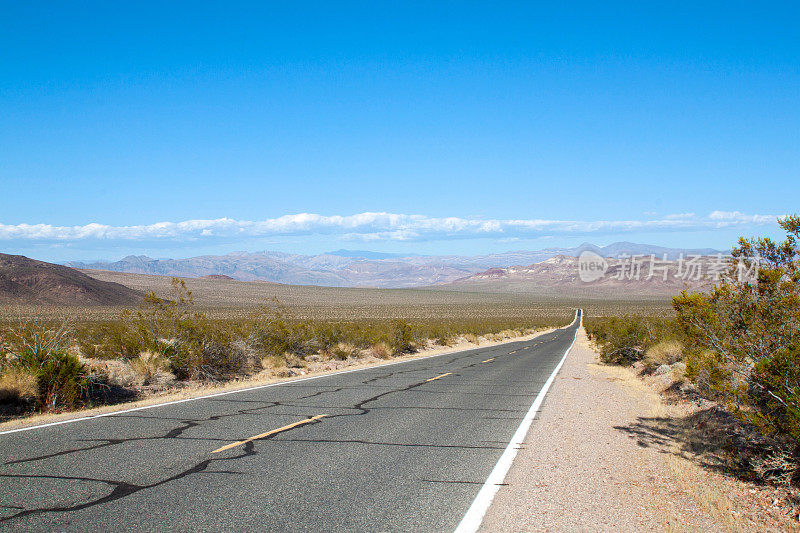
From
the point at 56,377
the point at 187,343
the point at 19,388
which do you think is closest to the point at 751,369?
the point at 56,377

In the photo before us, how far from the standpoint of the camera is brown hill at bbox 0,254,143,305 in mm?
79625

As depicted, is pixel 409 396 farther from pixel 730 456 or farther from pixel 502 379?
pixel 730 456

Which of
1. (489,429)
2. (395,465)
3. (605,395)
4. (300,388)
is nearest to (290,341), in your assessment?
(300,388)

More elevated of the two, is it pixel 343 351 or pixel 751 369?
pixel 751 369

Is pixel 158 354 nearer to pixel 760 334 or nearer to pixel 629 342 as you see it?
pixel 760 334

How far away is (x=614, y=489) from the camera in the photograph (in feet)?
18.8

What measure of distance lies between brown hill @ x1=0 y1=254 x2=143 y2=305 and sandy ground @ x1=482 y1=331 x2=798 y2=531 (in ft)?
284

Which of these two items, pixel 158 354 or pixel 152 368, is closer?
pixel 152 368

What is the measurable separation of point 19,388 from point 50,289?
291ft

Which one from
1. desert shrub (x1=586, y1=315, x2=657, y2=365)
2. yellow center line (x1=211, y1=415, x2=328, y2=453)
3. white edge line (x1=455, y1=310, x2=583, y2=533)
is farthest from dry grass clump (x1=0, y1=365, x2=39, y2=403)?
desert shrub (x1=586, y1=315, x2=657, y2=365)

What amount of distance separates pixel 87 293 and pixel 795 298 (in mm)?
98934

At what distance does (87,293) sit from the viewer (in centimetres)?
8750

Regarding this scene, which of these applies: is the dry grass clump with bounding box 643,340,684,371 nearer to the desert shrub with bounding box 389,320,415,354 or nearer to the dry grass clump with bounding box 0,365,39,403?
the desert shrub with bounding box 389,320,415,354

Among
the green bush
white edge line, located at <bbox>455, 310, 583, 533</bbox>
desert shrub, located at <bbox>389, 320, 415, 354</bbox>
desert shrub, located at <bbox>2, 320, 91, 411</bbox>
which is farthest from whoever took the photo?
desert shrub, located at <bbox>389, 320, 415, 354</bbox>
